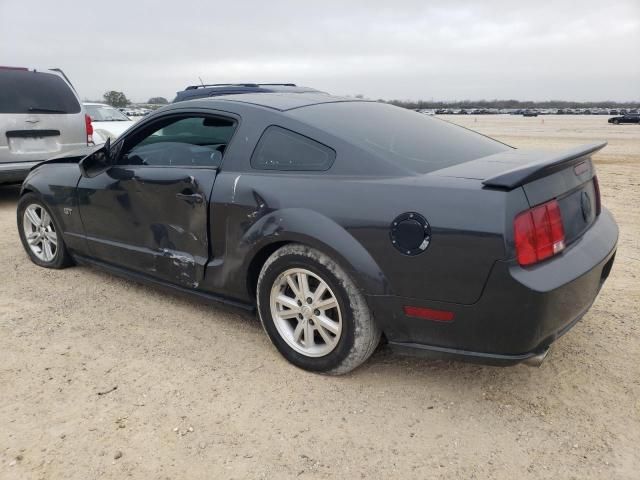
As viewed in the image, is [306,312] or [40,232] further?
[40,232]

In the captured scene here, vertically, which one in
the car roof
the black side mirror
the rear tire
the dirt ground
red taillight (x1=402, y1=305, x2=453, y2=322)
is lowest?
the dirt ground

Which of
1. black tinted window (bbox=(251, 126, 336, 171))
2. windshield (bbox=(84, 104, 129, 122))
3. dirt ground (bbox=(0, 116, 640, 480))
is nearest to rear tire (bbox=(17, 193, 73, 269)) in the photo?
dirt ground (bbox=(0, 116, 640, 480))

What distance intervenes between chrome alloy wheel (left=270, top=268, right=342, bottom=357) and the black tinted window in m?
0.57

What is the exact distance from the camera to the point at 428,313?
8.07 ft

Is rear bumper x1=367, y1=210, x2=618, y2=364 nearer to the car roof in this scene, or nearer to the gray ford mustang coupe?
the gray ford mustang coupe

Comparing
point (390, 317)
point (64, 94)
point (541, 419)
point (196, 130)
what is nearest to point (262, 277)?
point (390, 317)

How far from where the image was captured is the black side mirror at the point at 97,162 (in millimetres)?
3877

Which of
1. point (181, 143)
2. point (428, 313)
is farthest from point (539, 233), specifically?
point (181, 143)

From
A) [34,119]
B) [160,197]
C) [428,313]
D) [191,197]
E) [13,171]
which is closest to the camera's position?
[428,313]

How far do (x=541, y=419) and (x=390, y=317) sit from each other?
2.79 feet

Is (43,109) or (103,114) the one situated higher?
(43,109)

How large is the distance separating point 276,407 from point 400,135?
1651mm

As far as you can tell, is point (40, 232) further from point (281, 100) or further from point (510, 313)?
point (510, 313)

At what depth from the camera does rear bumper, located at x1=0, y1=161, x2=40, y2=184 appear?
671 centimetres
